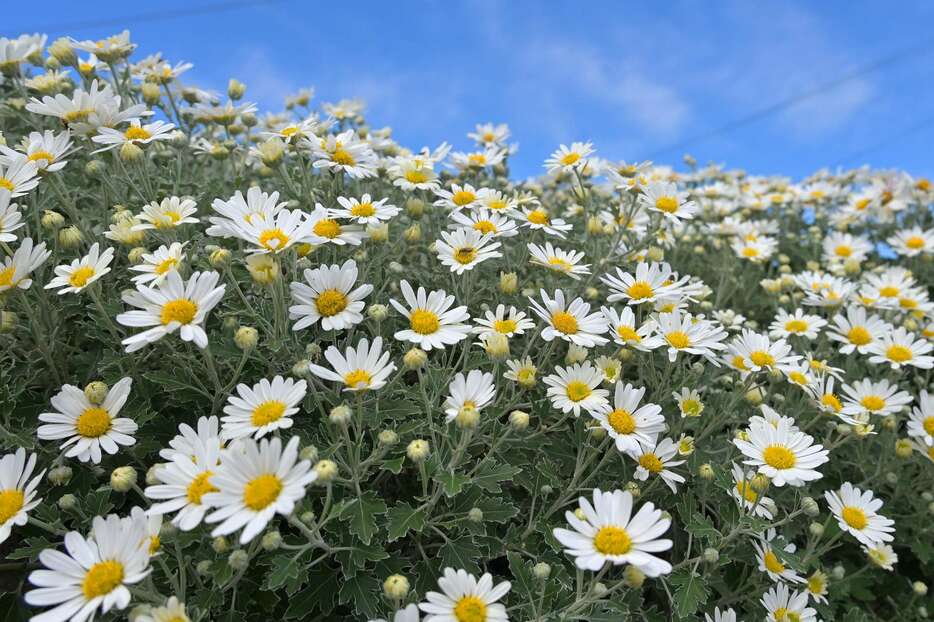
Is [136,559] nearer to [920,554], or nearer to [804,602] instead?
[804,602]

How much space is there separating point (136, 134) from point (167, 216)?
32.6 inches

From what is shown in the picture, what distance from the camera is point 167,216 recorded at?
2838 mm

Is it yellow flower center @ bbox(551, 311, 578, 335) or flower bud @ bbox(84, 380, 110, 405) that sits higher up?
yellow flower center @ bbox(551, 311, 578, 335)

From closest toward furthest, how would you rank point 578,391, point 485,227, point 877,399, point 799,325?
point 578,391, point 485,227, point 877,399, point 799,325

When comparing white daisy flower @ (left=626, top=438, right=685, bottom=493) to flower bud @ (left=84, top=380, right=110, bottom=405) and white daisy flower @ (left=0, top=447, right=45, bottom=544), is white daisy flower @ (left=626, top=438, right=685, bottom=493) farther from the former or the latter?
white daisy flower @ (left=0, top=447, right=45, bottom=544)

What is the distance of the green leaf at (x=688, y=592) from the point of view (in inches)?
99.7

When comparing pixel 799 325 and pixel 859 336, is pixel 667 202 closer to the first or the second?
pixel 799 325

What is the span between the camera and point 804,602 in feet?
9.43

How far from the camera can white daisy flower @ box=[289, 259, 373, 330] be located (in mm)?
2551

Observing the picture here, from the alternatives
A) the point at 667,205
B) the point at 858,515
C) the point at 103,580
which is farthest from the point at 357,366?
the point at 858,515

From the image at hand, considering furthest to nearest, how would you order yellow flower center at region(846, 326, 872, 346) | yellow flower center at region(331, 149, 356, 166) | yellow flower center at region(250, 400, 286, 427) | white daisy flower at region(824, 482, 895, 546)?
yellow flower center at region(846, 326, 872, 346) → yellow flower center at region(331, 149, 356, 166) → white daisy flower at region(824, 482, 895, 546) → yellow flower center at region(250, 400, 286, 427)

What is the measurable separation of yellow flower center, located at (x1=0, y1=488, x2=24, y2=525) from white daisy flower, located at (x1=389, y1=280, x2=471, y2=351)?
1419 millimetres

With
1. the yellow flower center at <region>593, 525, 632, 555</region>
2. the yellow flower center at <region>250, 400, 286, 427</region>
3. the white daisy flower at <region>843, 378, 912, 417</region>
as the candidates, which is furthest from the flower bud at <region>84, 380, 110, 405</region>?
the white daisy flower at <region>843, 378, 912, 417</region>

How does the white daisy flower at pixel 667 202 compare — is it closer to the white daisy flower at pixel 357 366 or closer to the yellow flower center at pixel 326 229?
the yellow flower center at pixel 326 229
